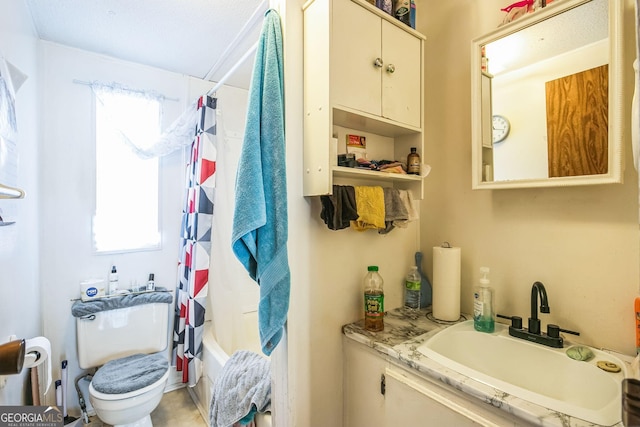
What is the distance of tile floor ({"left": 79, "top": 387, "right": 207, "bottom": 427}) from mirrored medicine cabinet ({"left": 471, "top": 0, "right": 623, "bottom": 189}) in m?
2.26

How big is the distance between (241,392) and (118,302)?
118cm

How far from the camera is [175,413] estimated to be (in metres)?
1.94

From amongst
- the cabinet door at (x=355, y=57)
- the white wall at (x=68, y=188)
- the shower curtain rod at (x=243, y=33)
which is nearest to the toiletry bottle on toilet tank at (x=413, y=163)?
the cabinet door at (x=355, y=57)

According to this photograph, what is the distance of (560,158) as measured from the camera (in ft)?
3.31

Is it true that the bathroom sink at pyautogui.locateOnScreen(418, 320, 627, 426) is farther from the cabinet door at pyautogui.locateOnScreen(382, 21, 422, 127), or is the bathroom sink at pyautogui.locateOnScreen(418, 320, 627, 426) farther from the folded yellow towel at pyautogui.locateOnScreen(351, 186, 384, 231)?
the cabinet door at pyautogui.locateOnScreen(382, 21, 422, 127)

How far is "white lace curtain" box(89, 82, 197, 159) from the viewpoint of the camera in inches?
76.7

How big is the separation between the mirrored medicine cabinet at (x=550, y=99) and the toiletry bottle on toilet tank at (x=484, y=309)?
0.41 m

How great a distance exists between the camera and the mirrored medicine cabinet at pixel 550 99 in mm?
902

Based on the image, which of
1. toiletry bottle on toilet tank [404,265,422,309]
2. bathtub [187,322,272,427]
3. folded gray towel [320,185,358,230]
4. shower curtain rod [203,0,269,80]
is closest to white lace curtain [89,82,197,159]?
shower curtain rod [203,0,269,80]

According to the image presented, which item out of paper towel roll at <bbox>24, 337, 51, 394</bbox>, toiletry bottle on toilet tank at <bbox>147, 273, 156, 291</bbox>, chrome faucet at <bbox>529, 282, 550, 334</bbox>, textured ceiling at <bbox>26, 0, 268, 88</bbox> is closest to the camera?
paper towel roll at <bbox>24, 337, 51, 394</bbox>

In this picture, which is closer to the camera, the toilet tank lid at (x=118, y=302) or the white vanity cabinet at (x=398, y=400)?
the white vanity cabinet at (x=398, y=400)

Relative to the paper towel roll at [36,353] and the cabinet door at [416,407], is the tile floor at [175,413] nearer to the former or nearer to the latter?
the paper towel roll at [36,353]

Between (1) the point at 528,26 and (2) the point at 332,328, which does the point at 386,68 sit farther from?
(2) the point at 332,328

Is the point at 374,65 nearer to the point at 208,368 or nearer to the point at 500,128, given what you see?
the point at 500,128
